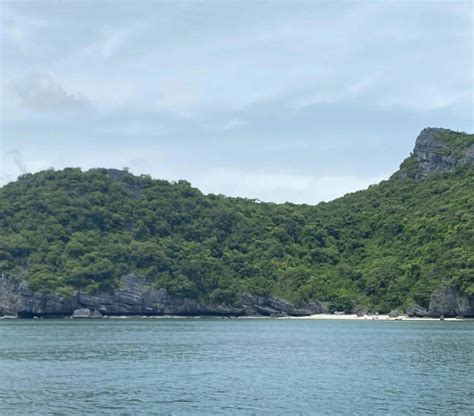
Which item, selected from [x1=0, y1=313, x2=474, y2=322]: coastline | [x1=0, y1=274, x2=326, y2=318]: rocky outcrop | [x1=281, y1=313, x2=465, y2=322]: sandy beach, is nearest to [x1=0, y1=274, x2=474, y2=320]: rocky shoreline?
[x1=0, y1=274, x2=326, y2=318]: rocky outcrop

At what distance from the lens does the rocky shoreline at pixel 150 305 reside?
15056cm

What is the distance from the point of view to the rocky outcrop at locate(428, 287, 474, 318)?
14588 centimetres

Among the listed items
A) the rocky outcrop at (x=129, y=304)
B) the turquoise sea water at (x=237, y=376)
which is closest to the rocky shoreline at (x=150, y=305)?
the rocky outcrop at (x=129, y=304)

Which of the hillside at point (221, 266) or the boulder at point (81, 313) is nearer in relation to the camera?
the hillside at point (221, 266)

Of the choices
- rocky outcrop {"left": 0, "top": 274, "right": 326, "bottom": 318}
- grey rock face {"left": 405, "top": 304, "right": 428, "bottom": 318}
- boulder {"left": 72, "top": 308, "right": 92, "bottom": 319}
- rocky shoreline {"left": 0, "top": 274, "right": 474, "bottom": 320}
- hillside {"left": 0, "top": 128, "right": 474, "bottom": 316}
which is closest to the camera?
rocky shoreline {"left": 0, "top": 274, "right": 474, "bottom": 320}

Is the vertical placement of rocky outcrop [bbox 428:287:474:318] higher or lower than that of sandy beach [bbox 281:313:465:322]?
higher

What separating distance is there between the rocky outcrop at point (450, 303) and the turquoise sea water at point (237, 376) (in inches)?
1957

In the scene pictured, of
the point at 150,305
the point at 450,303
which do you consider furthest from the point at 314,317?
the point at 150,305

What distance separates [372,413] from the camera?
140 ft

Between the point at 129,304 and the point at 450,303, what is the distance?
70854mm

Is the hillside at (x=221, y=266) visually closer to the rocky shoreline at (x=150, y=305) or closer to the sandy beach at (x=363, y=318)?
the rocky shoreline at (x=150, y=305)

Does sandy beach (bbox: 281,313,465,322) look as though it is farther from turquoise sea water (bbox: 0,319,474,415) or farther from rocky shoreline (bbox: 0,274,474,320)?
turquoise sea water (bbox: 0,319,474,415)

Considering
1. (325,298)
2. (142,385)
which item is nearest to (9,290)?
(325,298)

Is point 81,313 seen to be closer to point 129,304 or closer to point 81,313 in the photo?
point 81,313
